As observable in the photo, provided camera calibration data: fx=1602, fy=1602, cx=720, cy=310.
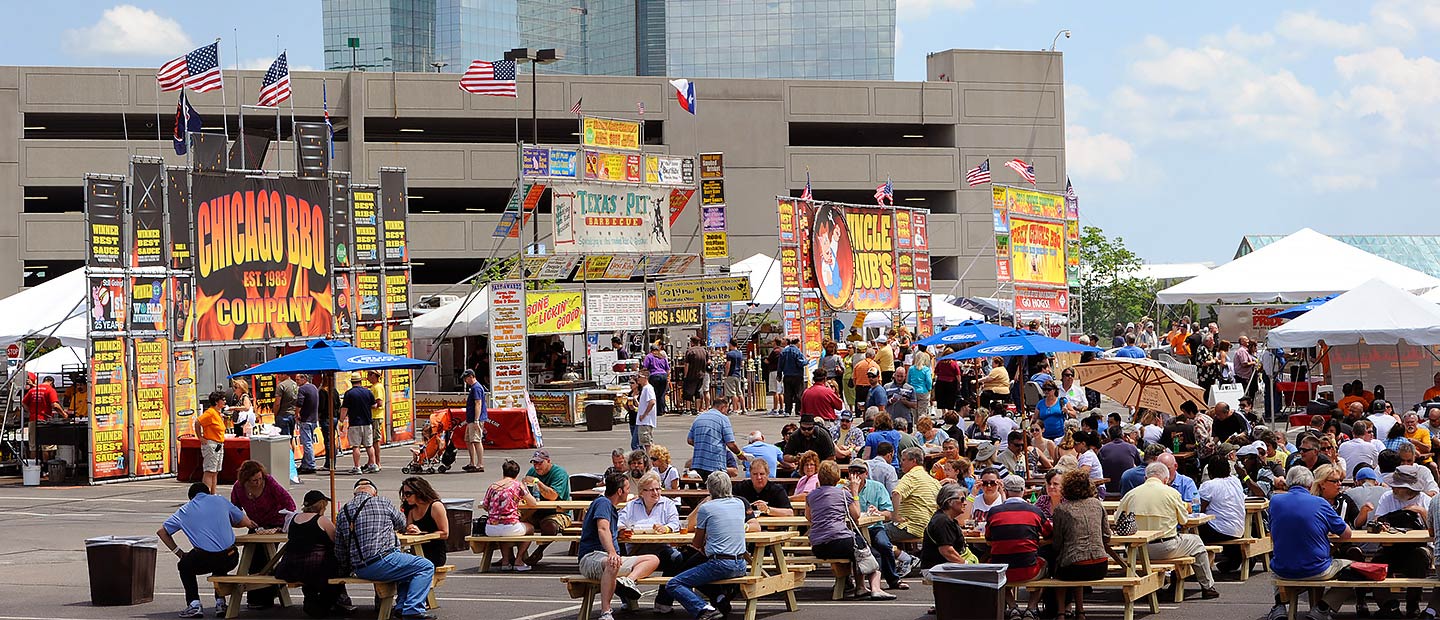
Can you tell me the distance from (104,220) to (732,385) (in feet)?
51.6

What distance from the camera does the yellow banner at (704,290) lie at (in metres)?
36.2

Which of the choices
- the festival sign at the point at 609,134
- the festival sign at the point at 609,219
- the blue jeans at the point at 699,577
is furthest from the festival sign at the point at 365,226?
the blue jeans at the point at 699,577

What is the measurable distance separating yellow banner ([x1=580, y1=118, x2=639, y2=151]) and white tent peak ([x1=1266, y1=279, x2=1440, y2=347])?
1545cm

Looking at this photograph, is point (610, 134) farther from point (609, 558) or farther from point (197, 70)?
point (609, 558)

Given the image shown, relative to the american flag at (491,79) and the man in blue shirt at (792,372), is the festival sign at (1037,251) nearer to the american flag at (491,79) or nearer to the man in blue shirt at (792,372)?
the man in blue shirt at (792,372)

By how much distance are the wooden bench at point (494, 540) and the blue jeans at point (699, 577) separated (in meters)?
3.01

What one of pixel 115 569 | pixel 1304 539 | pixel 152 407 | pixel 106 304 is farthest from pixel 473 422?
pixel 1304 539

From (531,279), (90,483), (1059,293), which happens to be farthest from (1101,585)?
(1059,293)

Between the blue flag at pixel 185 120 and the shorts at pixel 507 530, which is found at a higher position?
the blue flag at pixel 185 120

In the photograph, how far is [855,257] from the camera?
38250mm

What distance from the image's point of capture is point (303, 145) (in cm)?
2916

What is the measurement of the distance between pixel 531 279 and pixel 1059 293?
1522 cm

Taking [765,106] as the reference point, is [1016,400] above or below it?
below

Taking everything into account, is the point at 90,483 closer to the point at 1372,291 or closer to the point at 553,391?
the point at 553,391
